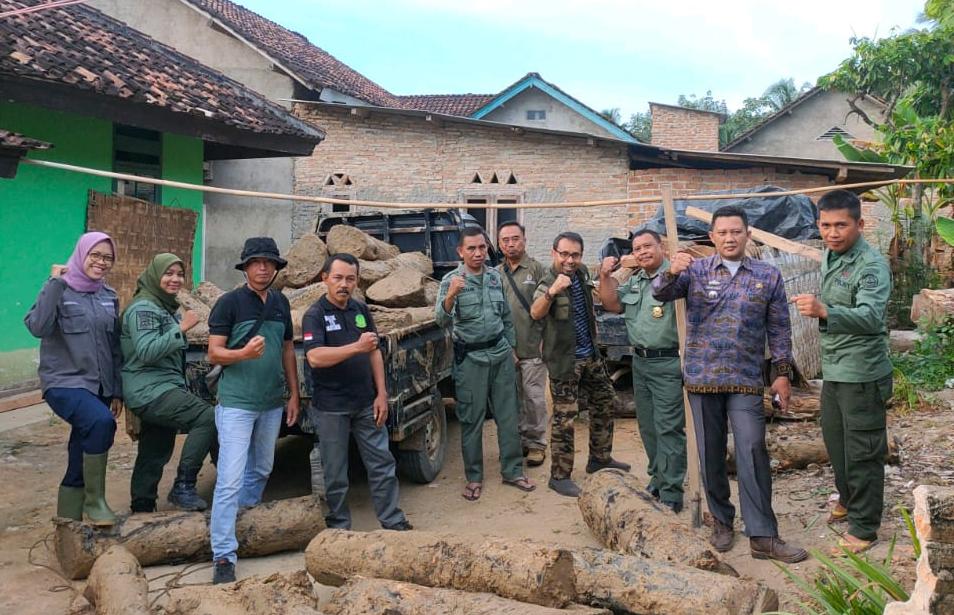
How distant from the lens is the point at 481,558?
3.56m

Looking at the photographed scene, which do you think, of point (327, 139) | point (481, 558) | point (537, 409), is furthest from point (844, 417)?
point (327, 139)

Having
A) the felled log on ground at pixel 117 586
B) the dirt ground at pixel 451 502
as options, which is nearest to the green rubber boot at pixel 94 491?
the dirt ground at pixel 451 502

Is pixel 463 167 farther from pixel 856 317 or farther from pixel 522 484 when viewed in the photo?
pixel 856 317

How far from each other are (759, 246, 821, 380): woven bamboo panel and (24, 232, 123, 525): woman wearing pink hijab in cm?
641

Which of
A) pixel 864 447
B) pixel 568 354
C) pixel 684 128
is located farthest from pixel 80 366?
pixel 684 128

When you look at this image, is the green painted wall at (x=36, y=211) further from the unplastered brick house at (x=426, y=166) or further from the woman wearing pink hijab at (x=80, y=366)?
the woman wearing pink hijab at (x=80, y=366)

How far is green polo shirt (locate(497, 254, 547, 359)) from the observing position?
231 inches

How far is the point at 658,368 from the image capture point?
16.3 ft

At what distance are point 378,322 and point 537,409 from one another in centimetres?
142

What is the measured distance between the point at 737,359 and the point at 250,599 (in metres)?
2.66

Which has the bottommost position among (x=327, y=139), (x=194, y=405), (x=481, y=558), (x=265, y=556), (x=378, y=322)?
(x=265, y=556)

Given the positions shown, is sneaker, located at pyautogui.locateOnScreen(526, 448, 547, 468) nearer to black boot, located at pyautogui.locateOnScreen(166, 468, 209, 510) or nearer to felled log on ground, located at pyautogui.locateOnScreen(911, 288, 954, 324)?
→ black boot, located at pyautogui.locateOnScreen(166, 468, 209, 510)

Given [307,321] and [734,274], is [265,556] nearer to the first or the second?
[307,321]

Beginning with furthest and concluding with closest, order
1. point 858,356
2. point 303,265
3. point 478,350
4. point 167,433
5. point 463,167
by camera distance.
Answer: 1. point 463,167
2. point 303,265
3. point 478,350
4. point 167,433
5. point 858,356
